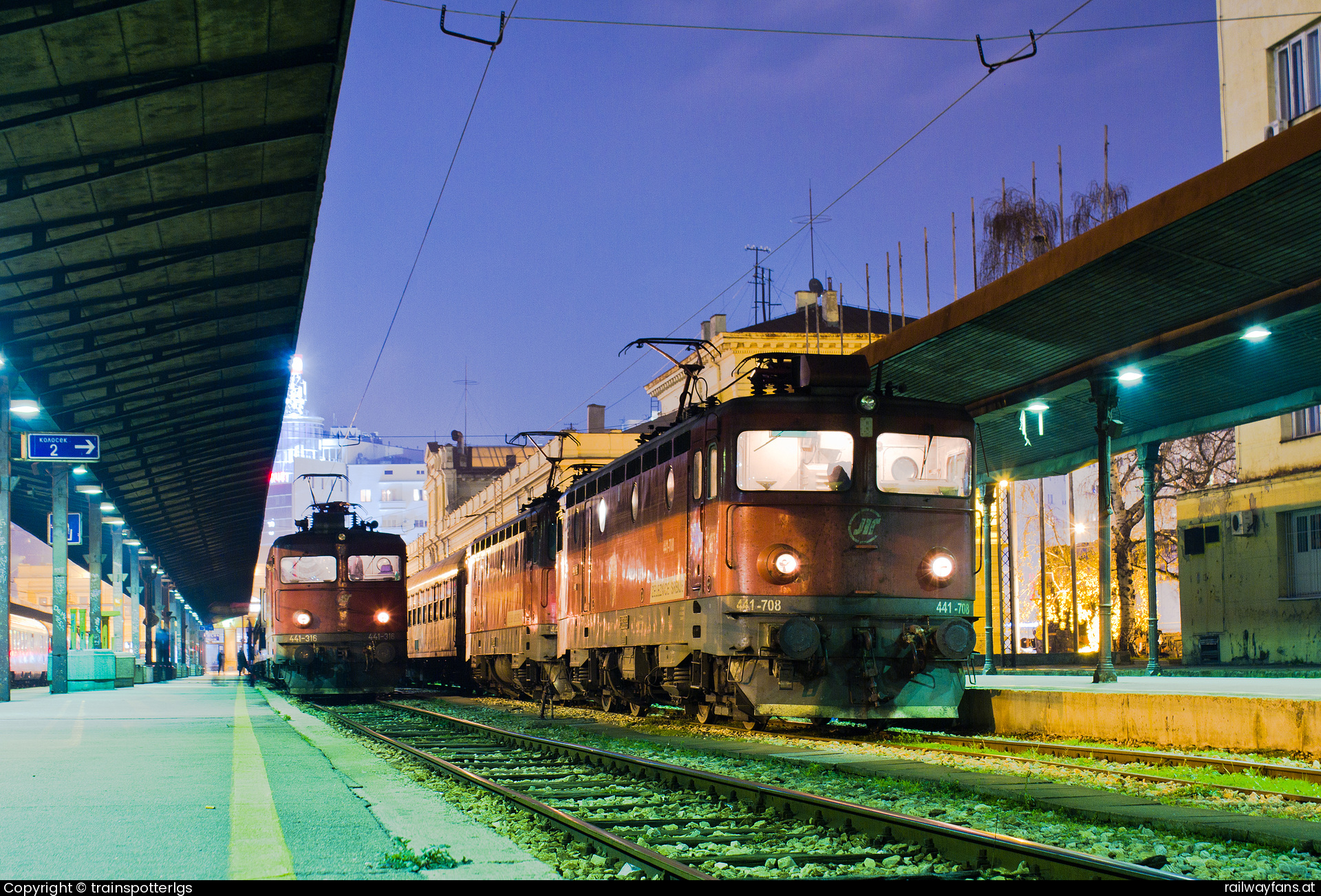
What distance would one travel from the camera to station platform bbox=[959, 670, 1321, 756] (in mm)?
11578

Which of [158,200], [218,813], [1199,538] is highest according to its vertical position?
[158,200]

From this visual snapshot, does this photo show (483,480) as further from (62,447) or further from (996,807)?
(996,807)

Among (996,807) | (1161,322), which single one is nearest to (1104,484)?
(1161,322)

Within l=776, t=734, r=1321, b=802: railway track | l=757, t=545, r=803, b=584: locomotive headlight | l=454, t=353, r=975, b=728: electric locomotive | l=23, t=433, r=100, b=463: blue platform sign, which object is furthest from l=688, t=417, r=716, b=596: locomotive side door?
l=23, t=433, r=100, b=463: blue platform sign

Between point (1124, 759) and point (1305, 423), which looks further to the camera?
point (1305, 423)

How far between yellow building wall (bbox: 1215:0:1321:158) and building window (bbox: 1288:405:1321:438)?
253 inches

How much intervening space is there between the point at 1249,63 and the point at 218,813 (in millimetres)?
30442

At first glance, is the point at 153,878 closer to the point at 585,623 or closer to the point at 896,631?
the point at 896,631

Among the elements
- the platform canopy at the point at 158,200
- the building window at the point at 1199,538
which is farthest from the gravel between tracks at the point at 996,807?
the building window at the point at 1199,538

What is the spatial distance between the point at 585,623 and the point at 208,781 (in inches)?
370

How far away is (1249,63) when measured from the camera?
3056 cm

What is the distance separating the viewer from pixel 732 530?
13258 mm

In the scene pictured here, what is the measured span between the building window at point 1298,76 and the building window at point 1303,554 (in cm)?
922

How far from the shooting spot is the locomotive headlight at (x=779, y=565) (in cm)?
1316
